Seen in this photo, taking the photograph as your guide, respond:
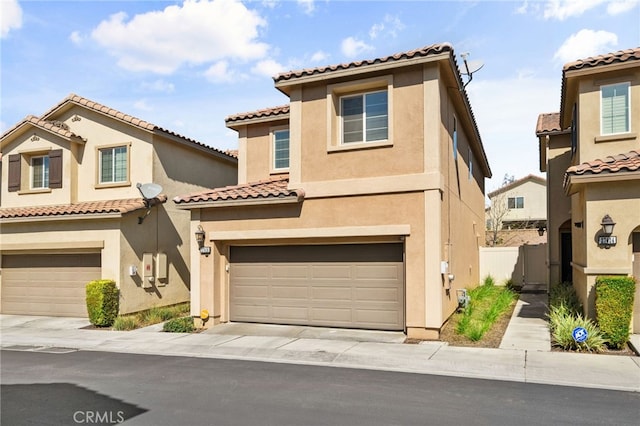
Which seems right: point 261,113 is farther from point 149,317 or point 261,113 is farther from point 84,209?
point 149,317

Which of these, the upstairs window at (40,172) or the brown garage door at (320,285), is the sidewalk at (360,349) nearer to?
the brown garage door at (320,285)

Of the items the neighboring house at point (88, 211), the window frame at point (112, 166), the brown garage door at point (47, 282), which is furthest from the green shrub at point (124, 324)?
the window frame at point (112, 166)

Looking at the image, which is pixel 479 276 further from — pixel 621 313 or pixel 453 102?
pixel 621 313

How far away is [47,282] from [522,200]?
40.5m

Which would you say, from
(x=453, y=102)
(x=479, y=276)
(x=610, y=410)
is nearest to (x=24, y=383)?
(x=610, y=410)

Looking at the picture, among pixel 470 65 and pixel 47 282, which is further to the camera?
pixel 47 282

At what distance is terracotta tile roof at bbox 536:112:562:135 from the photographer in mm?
18031

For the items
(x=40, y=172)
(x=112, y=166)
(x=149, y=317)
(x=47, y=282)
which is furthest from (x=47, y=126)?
(x=149, y=317)

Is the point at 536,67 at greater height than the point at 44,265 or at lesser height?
greater

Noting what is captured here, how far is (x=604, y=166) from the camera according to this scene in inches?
423

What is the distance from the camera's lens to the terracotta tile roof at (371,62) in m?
11.4

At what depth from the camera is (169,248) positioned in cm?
1739

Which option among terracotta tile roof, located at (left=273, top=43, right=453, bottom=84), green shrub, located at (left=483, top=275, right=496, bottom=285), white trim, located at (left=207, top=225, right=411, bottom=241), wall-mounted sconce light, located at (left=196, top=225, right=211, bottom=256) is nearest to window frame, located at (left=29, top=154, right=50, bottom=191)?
wall-mounted sconce light, located at (left=196, top=225, right=211, bottom=256)

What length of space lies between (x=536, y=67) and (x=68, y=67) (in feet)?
45.4
